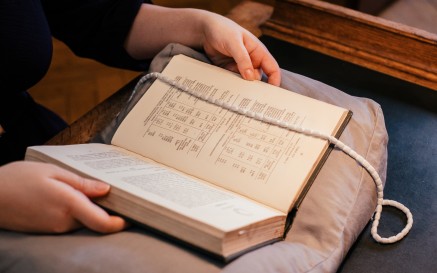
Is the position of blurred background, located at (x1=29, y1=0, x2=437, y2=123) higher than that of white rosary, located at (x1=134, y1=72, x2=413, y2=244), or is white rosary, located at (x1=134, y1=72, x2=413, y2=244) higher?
white rosary, located at (x1=134, y1=72, x2=413, y2=244)

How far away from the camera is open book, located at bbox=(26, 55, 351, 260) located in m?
0.54

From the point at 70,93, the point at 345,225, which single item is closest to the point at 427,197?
the point at 345,225

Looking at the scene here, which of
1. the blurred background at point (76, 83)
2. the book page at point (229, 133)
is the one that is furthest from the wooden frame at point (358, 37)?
the blurred background at point (76, 83)

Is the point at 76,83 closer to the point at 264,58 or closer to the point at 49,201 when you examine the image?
the point at 264,58

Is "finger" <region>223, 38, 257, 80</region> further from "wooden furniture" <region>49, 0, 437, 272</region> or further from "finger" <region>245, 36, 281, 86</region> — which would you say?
"wooden furniture" <region>49, 0, 437, 272</region>

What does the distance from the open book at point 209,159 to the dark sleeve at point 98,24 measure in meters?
0.16

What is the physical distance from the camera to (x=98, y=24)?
3.02 feet

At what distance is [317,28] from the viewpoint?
114 centimetres

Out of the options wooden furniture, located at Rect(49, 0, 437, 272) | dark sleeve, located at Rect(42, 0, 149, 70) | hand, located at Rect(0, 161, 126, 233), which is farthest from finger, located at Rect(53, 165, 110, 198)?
dark sleeve, located at Rect(42, 0, 149, 70)

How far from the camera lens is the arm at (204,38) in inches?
31.0

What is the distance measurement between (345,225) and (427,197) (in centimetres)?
20

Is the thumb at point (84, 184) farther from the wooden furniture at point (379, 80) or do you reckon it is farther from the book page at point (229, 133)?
the wooden furniture at point (379, 80)

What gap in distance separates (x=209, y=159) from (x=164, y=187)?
113 millimetres

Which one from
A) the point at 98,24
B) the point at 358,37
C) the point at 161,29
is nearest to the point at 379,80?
the point at 358,37
